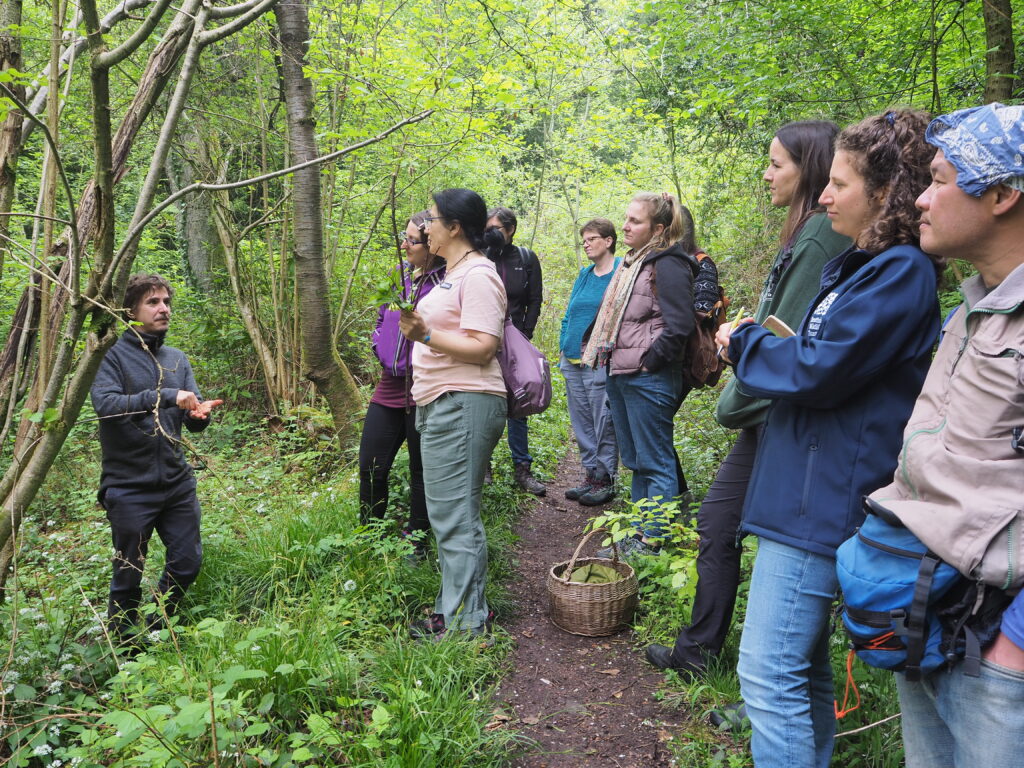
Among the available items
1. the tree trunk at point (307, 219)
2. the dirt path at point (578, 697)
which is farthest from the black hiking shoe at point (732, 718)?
the tree trunk at point (307, 219)

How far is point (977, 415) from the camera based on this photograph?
4.12ft

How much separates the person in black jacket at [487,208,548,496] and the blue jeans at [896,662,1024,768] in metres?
4.12

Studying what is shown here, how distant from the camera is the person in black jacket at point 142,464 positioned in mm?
3223

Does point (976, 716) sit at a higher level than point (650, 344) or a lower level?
lower

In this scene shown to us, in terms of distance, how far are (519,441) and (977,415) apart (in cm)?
461

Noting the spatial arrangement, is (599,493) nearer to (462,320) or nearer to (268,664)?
(462,320)

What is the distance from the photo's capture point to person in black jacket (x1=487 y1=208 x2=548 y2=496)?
5523 mm

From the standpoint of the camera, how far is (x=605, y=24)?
31.5ft

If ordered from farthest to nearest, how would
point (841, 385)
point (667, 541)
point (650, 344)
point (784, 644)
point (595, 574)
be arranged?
point (667, 541) → point (650, 344) → point (595, 574) → point (784, 644) → point (841, 385)

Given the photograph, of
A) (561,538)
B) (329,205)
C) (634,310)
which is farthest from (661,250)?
(329,205)

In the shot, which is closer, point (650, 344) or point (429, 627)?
point (429, 627)

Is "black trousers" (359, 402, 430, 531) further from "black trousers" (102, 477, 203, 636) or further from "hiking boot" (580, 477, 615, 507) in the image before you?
"hiking boot" (580, 477, 615, 507)

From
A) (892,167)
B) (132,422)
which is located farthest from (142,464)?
(892,167)

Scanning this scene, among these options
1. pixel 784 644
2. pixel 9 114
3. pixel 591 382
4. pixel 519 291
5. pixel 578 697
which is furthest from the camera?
pixel 591 382
